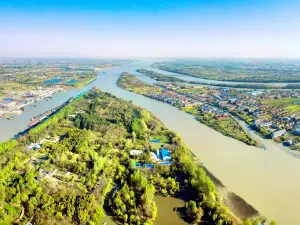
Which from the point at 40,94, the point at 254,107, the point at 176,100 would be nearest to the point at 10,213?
the point at 176,100

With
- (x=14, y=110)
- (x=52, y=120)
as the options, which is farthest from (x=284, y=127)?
(x=14, y=110)

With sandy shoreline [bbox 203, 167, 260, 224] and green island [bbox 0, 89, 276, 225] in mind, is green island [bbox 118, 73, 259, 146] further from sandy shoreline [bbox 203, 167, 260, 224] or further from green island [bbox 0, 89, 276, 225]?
sandy shoreline [bbox 203, 167, 260, 224]

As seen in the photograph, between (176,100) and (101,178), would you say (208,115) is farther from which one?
(101,178)

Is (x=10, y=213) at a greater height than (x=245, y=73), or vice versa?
(x=245, y=73)

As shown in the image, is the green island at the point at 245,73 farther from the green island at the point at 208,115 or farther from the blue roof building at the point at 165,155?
the blue roof building at the point at 165,155

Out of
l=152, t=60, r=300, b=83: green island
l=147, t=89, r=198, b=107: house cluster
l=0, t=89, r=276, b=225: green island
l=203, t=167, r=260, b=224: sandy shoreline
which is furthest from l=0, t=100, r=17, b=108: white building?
l=152, t=60, r=300, b=83: green island
